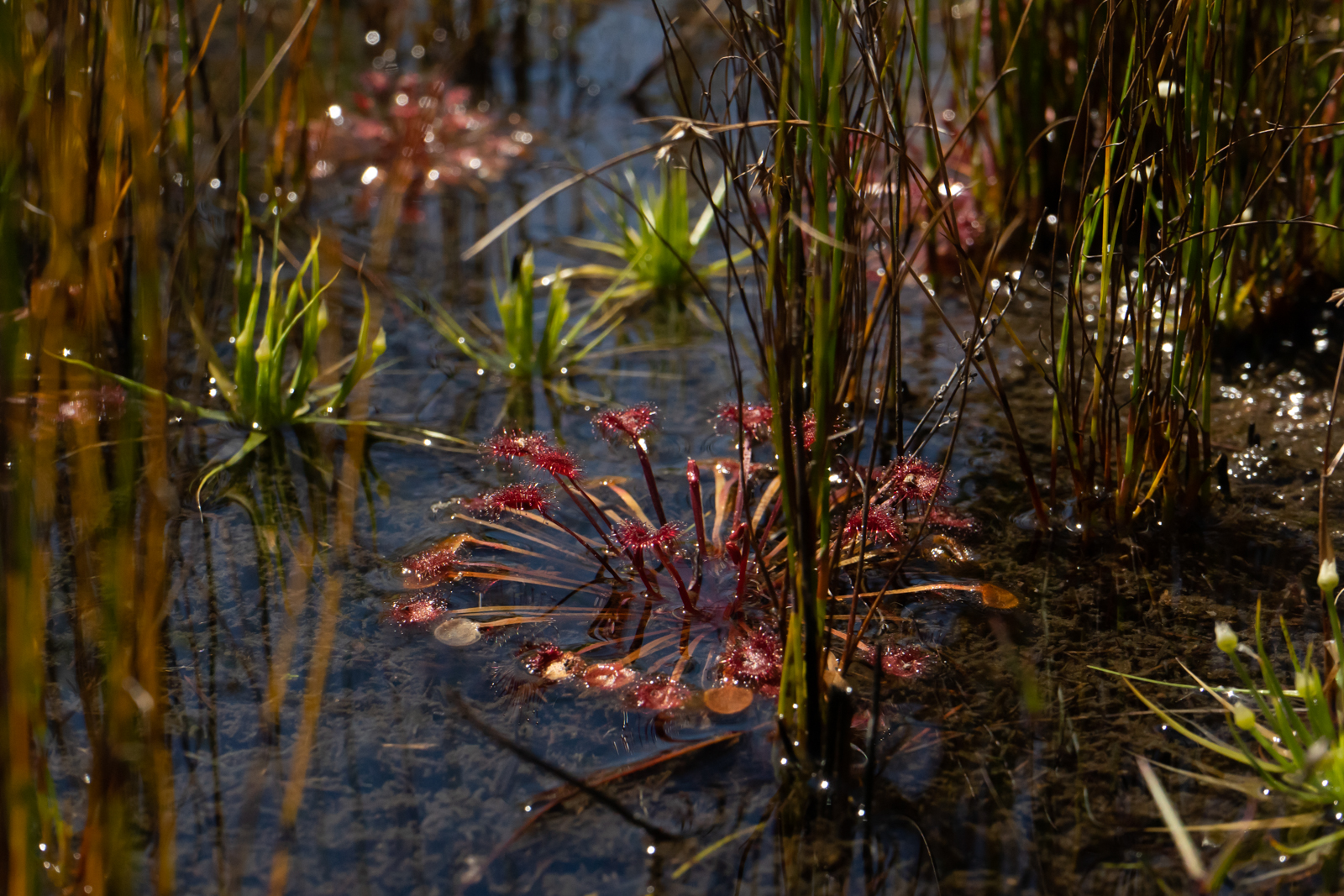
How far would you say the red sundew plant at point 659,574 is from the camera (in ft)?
4.87

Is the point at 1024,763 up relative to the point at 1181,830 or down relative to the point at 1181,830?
down

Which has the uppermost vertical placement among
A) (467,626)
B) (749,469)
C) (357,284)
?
(357,284)

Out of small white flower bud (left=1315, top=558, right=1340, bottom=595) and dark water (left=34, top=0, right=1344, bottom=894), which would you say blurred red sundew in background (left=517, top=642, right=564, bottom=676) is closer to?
dark water (left=34, top=0, right=1344, bottom=894)

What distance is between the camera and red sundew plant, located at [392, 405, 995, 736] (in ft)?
4.87

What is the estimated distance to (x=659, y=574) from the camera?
1746mm

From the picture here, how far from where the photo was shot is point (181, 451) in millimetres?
2008

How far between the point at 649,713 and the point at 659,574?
336 mm

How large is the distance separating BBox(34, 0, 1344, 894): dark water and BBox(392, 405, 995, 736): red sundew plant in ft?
0.08

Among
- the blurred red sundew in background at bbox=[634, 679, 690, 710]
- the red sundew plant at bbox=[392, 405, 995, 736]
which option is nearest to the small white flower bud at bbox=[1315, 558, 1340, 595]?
the red sundew plant at bbox=[392, 405, 995, 736]

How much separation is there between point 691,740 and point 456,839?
313 mm

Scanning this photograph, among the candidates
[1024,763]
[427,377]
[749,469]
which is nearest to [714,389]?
[749,469]

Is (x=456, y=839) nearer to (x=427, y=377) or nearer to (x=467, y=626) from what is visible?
(x=467, y=626)

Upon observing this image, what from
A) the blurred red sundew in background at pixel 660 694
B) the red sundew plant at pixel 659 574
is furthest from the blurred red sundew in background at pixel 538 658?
the blurred red sundew in background at pixel 660 694

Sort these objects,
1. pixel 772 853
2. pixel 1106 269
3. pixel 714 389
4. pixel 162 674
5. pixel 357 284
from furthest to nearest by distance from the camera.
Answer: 1. pixel 357 284
2. pixel 714 389
3. pixel 1106 269
4. pixel 162 674
5. pixel 772 853
